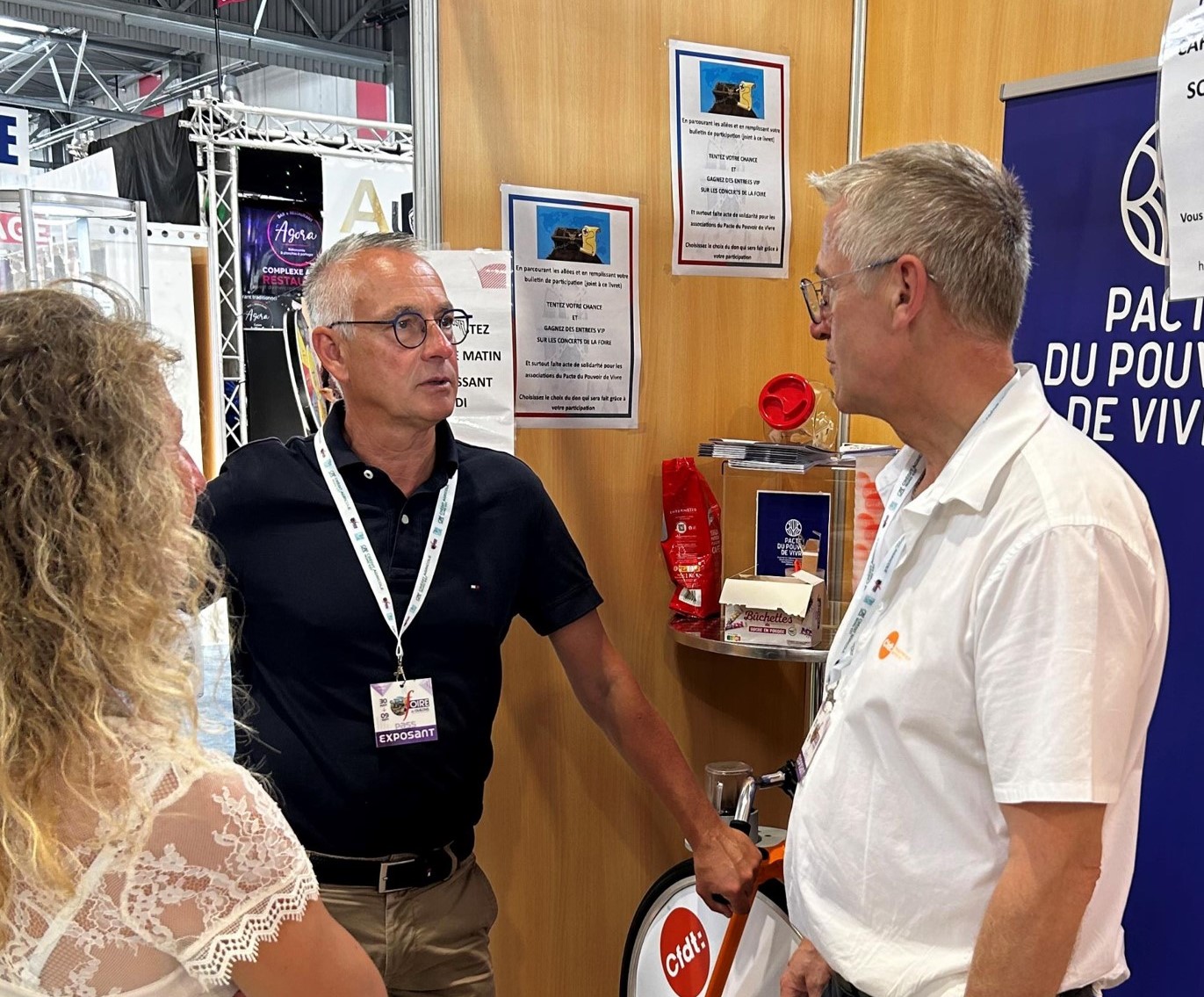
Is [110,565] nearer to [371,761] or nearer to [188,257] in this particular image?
[371,761]

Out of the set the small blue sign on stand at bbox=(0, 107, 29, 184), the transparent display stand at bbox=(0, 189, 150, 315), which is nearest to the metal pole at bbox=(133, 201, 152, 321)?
the transparent display stand at bbox=(0, 189, 150, 315)

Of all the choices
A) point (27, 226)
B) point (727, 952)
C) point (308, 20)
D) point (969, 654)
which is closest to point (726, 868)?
point (727, 952)

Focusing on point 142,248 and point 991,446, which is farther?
point 142,248

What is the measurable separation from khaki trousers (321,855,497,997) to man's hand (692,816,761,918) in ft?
1.29

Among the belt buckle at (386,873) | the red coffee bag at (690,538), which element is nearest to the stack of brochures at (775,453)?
the red coffee bag at (690,538)

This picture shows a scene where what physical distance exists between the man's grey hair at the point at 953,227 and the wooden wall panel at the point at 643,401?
1.07 meters

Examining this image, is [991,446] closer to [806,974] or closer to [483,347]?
[806,974]

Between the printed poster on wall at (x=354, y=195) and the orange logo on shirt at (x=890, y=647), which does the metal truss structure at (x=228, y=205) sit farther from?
the orange logo on shirt at (x=890, y=647)

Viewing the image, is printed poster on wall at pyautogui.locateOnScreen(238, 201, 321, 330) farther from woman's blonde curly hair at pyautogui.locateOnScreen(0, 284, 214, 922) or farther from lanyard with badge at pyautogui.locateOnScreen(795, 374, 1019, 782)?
woman's blonde curly hair at pyautogui.locateOnScreen(0, 284, 214, 922)

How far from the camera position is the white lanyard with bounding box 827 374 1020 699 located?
1.47 meters

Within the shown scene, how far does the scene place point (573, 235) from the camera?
2420 millimetres

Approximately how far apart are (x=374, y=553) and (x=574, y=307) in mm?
777

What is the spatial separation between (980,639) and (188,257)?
5219mm

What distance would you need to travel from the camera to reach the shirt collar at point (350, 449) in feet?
6.49
